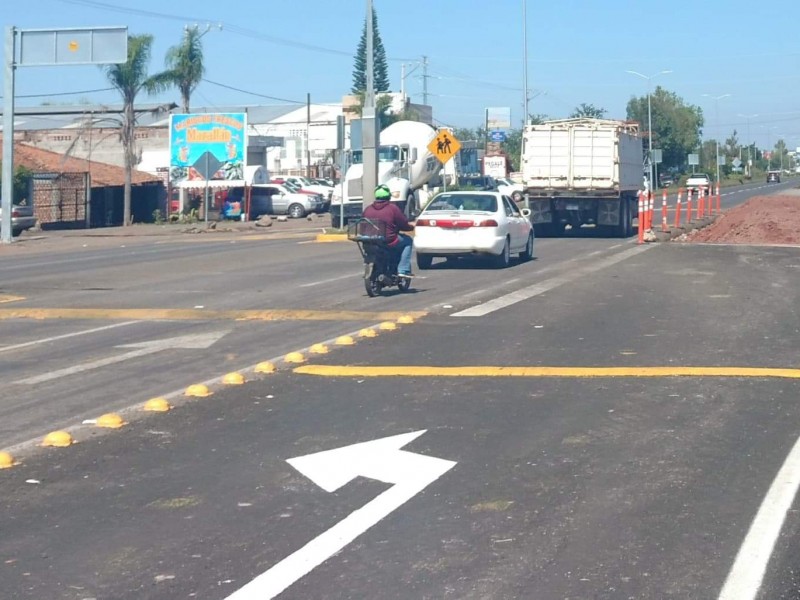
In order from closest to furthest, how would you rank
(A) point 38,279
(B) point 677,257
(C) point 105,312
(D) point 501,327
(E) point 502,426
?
(E) point 502,426
(D) point 501,327
(C) point 105,312
(A) point 38,279
(B) point 677,257

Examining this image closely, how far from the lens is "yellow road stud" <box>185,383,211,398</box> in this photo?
974 centimetres

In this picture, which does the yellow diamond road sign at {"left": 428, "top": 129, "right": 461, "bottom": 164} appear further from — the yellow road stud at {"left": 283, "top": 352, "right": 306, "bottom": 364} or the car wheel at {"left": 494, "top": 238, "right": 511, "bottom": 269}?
the yellow road stud at {"left": 283, "top": 352, "right": 306, "bottom": 364}

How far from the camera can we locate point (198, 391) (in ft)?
32.2

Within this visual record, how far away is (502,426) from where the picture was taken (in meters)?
8.37

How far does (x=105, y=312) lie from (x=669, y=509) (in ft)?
35.9

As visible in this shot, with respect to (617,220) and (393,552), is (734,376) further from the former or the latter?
(617,220)

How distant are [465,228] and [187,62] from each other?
122 ft

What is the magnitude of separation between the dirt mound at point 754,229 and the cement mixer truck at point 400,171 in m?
10.5

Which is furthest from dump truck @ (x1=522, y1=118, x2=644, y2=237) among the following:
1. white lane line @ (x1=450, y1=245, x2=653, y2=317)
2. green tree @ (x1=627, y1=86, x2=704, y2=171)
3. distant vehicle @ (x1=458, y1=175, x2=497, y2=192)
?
green tree @ (x1=627, y1=86, x2=704, y2=171)

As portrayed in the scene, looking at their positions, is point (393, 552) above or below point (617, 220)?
below

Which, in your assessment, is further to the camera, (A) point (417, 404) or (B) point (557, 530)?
(A) point (417, 404)

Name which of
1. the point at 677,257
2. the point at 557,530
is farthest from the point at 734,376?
the point at 677,257

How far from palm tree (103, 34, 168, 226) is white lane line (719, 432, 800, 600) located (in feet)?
149

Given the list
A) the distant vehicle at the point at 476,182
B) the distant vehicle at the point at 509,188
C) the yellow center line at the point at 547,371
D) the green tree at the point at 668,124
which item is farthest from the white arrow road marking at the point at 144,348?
the green tree at the point at 668,124
